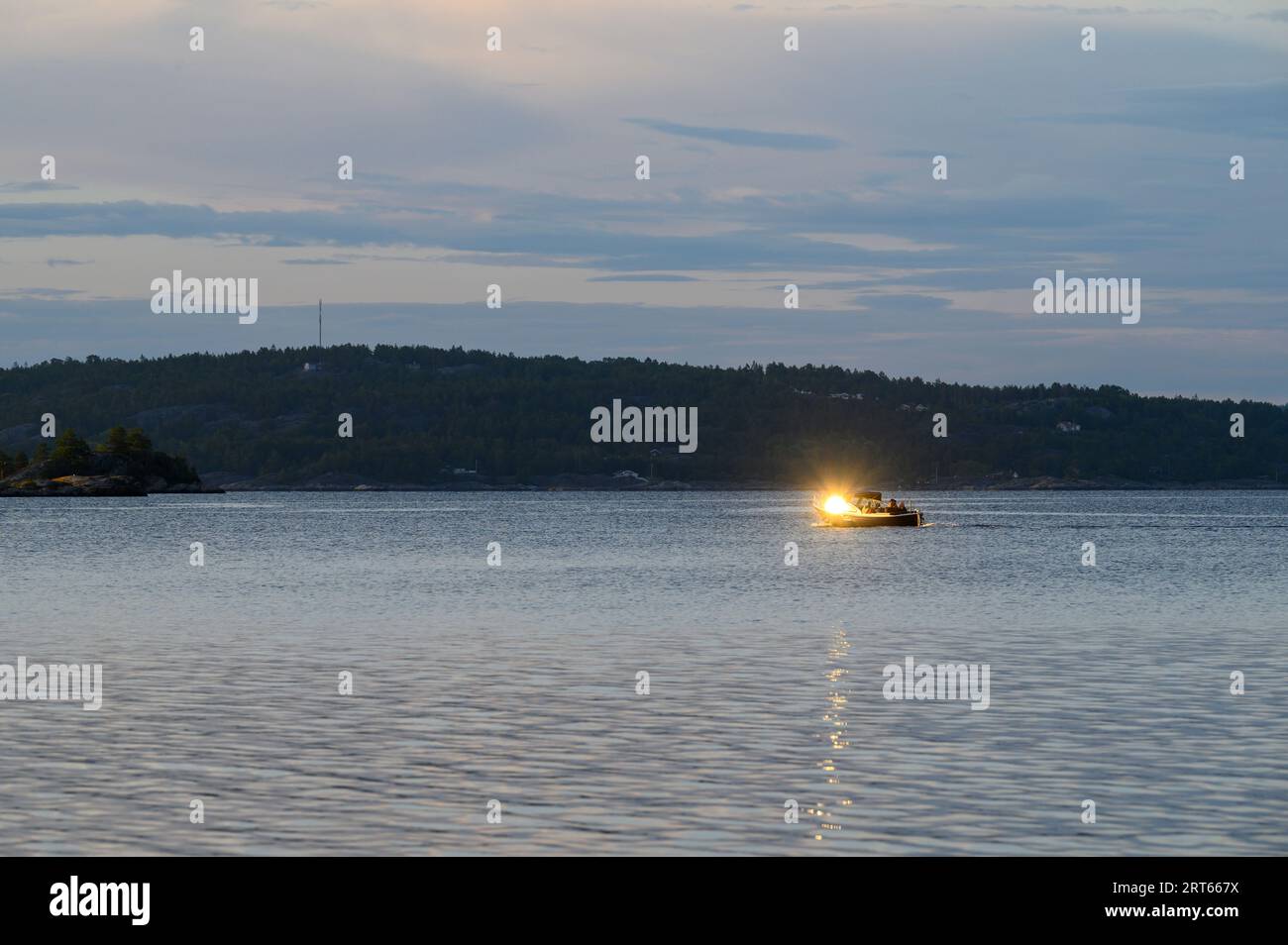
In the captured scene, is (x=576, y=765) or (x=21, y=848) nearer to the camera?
(x=21, y=848)

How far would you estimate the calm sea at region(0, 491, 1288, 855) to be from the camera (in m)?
25.5

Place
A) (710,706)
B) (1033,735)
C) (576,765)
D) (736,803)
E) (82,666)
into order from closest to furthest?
(736,803), (576,765), (1033,735), (710,706), (82,666)

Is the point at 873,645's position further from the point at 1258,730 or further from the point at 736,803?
the point at 736,803

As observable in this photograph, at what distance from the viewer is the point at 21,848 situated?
24.0 metres

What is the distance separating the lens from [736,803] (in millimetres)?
27516

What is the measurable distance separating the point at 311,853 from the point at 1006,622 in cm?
4629

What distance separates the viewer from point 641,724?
120 ft

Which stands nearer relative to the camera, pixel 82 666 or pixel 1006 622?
pixel 82 666

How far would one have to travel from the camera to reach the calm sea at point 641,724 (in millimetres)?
25516
